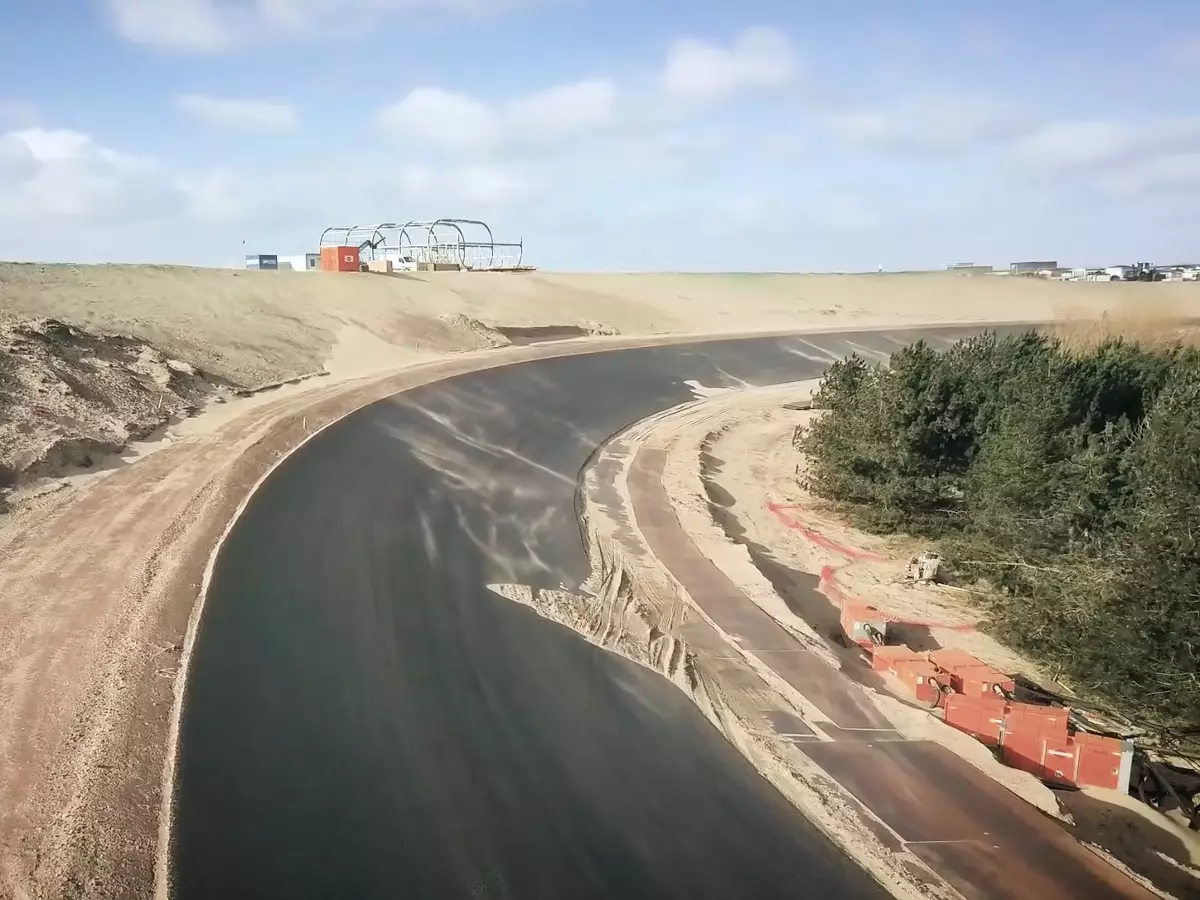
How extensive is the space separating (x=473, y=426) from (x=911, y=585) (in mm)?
14164

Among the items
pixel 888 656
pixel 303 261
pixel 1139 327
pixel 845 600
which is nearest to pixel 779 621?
pixel 845 600

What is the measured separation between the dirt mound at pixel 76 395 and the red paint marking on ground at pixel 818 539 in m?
15.0

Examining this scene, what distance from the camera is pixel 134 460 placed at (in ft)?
64.0

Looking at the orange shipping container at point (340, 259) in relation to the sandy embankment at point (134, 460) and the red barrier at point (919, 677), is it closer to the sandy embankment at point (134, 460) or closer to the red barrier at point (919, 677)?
the sandy embankment at point (134, 460)

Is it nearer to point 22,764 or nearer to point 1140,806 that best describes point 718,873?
point 1140,806

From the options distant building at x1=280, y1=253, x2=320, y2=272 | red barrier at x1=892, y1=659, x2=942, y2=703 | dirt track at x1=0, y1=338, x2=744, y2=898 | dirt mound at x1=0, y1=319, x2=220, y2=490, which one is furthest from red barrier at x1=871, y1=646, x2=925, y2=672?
distant building at x1=280, y1=253, x2=320, y2=272

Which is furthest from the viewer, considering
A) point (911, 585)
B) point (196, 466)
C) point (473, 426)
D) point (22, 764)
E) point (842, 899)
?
point (473, 426)

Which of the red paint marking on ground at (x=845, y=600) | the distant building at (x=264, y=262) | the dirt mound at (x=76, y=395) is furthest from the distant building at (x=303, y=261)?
the red paint marking on ground at (x=845, y=600)

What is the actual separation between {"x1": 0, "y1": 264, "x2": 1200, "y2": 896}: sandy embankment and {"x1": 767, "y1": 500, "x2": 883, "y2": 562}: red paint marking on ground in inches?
466

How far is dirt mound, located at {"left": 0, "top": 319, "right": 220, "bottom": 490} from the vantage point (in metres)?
18.0

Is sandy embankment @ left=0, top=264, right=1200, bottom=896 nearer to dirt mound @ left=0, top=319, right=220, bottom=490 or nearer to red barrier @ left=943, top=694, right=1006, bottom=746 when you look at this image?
dirt mound @ left=0, top=319, right=220, bottom=490

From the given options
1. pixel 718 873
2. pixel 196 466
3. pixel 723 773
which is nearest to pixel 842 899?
pixel 718 873

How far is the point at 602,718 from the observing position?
11109 millimetres

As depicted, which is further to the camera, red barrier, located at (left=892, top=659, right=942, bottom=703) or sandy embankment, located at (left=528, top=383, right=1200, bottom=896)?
red barrier, located at (left=892, top=659, right=942, bottom=703)
